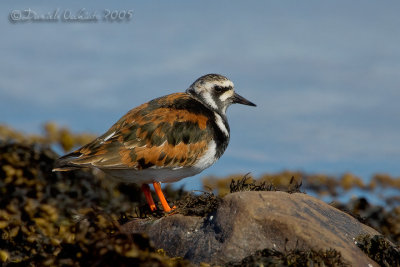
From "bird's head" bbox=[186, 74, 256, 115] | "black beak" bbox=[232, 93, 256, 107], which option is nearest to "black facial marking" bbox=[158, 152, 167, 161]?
"bird's head" bbox=[186, 74, 256, 115]

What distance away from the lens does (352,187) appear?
15.0 metres

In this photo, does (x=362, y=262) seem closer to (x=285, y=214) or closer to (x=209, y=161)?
(x=285, y=214)

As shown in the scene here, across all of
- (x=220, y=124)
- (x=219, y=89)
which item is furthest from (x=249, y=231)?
(x=219, y=89)

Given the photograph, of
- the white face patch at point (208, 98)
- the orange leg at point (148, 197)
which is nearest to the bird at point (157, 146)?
the orange leg at point (148, 197)

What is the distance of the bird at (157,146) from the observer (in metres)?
7.75

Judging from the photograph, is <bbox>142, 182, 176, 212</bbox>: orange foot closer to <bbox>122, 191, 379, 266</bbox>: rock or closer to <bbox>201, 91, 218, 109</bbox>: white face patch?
<bbox>122, 191, 379, 266</bbox>: rock

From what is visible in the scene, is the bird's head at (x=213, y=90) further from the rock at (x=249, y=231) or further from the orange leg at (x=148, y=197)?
the rock at (x=249, y=231)

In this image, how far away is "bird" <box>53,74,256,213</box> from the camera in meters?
7.75

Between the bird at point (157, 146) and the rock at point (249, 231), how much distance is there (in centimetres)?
116

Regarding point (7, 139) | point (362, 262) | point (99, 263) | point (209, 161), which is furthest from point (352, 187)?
point (99, 263)

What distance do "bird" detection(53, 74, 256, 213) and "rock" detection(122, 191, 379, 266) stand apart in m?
1.16

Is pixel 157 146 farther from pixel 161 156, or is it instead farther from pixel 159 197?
pixel 159 197

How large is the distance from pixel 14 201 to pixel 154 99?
3.16 meters

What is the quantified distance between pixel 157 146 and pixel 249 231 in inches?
105
